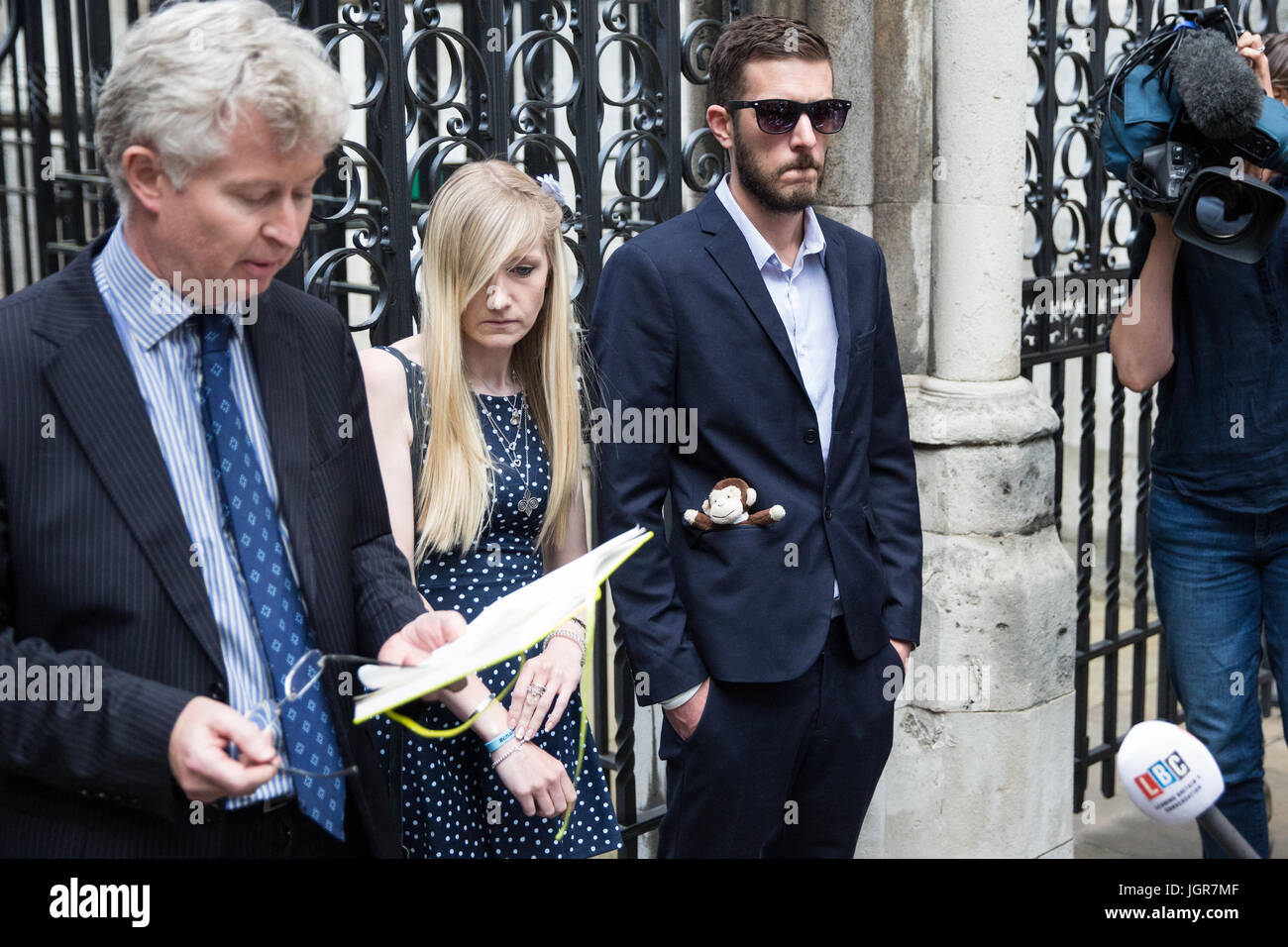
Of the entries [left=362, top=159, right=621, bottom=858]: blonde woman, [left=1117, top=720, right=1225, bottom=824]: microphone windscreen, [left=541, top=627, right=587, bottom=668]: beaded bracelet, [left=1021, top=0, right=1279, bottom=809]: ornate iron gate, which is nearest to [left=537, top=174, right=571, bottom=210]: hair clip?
[left=362, top=159, right=621, bottom=858]: blonde woman

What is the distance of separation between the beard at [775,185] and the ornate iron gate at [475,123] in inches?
23.3

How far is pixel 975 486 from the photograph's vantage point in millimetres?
3916

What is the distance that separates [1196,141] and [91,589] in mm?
2468

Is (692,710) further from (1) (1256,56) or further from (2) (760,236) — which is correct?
(1) (1256,56)

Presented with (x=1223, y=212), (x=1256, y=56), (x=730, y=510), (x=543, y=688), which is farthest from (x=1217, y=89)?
(x=543, y=688)

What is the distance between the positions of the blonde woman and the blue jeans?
1559 millimetres

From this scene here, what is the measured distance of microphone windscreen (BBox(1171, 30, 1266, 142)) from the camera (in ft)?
9.66

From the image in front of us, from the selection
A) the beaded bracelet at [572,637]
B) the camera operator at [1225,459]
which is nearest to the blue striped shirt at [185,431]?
the beaded bracelet at [572,637]

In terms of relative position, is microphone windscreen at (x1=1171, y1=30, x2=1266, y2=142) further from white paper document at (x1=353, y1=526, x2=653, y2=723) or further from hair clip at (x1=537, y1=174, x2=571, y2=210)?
white paper document at (x1=353, y1=526, x2=653, y2=723)

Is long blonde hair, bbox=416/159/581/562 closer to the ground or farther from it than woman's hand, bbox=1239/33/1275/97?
closer to the ground

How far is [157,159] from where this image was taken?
176 centimetres

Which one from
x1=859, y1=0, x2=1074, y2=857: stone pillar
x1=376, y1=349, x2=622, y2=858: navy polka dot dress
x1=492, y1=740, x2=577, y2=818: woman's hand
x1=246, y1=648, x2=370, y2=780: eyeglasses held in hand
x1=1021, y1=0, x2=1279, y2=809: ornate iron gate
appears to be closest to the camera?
x1=246, y1=648, x2=370, y2=780: eyeglasses held in hand

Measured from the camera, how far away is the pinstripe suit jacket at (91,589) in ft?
5.47
